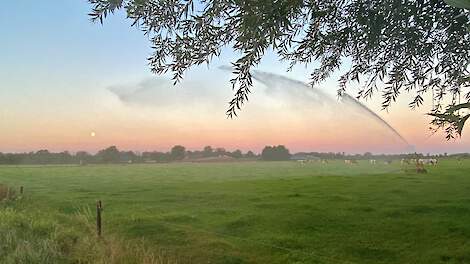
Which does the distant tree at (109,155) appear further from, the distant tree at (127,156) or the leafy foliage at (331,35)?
the leafy foliage at (331,35)

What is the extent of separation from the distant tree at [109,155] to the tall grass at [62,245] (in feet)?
11.0

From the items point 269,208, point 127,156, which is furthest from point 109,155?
point 269,208

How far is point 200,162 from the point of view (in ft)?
58.9

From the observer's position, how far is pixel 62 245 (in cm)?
952

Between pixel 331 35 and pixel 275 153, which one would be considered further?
pixel 275 153

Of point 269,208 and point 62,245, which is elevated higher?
point 269,208

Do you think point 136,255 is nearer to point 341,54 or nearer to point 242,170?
point 341,54

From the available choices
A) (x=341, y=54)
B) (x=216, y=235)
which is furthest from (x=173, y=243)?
(x=341, y=54)

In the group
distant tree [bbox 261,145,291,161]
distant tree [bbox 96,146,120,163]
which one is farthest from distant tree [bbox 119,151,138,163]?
distant tree [bbox 261,145,291,161]

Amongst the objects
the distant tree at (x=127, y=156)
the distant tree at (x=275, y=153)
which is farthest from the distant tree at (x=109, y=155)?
the distant tree at (x=275, y=153)

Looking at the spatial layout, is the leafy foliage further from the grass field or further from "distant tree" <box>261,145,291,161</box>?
"distant tree" <box>261,145,291,161</box>

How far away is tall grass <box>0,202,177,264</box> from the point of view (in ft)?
26.4

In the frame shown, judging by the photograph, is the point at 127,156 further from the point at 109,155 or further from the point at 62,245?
the point at 62,245

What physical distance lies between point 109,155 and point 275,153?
625cm
